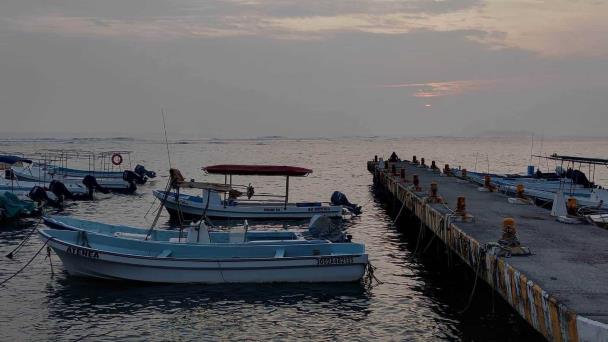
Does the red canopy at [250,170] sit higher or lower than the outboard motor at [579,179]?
higher

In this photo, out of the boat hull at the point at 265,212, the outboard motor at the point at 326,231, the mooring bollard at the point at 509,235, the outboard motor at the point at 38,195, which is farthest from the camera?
the outboard motor at the point at 38,195

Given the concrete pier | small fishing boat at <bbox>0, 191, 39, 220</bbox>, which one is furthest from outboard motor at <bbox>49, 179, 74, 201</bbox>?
the concrete pier

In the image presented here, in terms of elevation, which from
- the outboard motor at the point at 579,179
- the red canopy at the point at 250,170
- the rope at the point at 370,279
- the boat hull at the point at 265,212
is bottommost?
the rope at the point at 370,279

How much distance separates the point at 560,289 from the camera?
1093 cm

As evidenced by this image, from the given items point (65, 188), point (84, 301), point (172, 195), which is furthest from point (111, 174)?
point (84, 301)

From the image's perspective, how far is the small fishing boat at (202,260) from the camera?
19234 millimetres

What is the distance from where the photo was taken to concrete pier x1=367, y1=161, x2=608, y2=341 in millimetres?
9742

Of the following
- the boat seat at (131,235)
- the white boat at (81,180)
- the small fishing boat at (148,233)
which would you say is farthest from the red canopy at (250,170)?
the white boat at (81,180)

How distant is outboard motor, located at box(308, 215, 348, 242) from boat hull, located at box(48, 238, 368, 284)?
8.89ft

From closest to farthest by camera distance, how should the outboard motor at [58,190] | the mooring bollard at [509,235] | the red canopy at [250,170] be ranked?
the mooring bollard at [509,235]
the red canopy at [250,170]
the outboard motor at [58,190]

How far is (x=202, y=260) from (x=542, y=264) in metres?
10.7

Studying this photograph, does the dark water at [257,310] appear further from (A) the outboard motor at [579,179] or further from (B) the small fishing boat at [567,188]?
(A) the outboard motor at [579,179]

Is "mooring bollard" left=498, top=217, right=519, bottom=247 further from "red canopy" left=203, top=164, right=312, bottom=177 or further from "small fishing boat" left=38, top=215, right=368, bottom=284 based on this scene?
"red canopy" left=203, top=164, right=312, bottom=177

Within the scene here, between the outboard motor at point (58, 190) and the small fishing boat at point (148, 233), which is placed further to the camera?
the outboard motor at point (58, 190)
